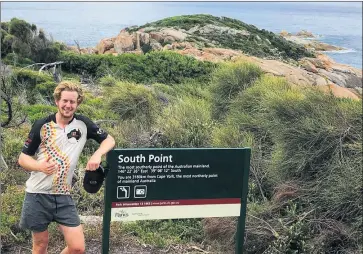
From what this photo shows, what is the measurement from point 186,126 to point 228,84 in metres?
1.90

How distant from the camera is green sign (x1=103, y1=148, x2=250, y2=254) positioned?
161 inches

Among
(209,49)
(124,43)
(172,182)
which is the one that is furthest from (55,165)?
(124,43)

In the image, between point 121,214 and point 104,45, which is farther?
point 104,45

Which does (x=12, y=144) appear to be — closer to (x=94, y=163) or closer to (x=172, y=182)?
(x=172, y=182)

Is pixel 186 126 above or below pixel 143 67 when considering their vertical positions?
above

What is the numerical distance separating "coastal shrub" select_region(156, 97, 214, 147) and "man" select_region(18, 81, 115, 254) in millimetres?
4404

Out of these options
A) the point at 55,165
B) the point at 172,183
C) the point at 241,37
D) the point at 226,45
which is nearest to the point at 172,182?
the point at 172,183

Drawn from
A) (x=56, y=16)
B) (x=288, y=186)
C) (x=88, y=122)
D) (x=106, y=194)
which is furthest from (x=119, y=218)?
(x=56, y=16)

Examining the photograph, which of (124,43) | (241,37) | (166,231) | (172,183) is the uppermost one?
(172,183)

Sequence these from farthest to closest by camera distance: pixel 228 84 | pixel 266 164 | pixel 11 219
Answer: pixel 228 84
pixel 266 164
pixel 11 219

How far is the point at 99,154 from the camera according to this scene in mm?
3734

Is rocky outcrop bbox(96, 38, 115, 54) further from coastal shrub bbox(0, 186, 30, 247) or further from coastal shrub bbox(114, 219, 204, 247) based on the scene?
coastal shrub bbox(114, 219, 204, 247)

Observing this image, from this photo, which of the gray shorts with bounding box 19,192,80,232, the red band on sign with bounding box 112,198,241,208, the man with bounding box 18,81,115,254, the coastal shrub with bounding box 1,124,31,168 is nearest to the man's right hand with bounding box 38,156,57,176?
the man with bounding box 18,81,115,254

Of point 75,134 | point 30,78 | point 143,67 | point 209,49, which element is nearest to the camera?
point 75,134
